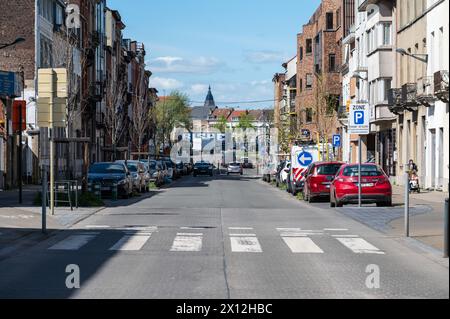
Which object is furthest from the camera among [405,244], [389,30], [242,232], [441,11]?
[389,30]

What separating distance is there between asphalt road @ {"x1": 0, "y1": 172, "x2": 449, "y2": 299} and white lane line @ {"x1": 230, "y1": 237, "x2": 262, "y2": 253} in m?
0.02

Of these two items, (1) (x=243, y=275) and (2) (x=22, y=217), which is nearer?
(1) (x=243, y=275)

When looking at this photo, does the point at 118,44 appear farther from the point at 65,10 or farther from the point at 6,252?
the point at 6,252

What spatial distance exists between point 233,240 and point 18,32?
40642mm

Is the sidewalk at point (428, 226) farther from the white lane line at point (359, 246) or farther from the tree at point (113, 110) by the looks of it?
the tree at point (113, 110)

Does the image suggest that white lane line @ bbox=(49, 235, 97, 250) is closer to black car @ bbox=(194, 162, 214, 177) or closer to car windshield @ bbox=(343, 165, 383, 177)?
car windshield @ bbox=(343, 165, 383, 177)

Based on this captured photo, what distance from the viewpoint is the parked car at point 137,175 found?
43.9 meters

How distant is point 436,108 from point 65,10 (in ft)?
104

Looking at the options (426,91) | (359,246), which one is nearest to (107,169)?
(426,91)

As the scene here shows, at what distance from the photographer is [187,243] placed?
18.0m

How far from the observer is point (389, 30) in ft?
182

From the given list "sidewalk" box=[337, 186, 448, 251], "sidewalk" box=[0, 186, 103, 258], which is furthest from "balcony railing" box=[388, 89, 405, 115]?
"sidewalk" box=[0, 186, 103, 258]

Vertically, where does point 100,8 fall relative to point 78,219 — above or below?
above
